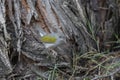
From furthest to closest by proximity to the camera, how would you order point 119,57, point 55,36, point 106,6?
point 106,6 → point 119,57 → point 55,36

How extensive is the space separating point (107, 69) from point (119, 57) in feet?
0.45

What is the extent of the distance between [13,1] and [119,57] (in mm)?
610

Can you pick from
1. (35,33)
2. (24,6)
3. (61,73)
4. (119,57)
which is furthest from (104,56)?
(24,6)

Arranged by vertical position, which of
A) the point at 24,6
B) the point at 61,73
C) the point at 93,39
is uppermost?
the point at 24,6

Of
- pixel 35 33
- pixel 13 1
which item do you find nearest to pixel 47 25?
pixel 35 33

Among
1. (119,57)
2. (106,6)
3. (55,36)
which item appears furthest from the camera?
(106,6)

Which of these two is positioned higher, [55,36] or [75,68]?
[55,36]

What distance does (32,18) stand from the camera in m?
1.65

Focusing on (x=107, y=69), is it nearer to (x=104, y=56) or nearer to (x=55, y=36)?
(x=104, y=56)

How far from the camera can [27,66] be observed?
5.45ft

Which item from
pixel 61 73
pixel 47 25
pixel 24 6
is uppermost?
pixel 24 6

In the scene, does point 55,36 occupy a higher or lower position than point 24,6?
lower

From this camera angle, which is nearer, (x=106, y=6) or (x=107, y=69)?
(x=107, y=69)

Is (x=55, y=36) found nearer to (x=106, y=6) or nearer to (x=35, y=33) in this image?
(x=35, y=33)
